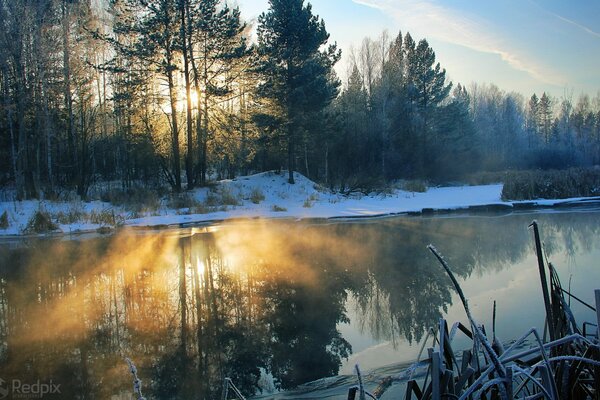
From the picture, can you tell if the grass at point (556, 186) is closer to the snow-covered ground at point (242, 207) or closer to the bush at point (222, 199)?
the snow-covered ground at point (242, 207)

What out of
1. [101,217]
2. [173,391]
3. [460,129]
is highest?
[460,129]

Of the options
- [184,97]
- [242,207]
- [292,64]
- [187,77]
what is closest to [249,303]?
[242,207]


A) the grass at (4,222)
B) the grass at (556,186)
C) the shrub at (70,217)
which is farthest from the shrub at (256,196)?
the grass at (556,186)

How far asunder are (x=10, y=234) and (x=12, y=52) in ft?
36.7

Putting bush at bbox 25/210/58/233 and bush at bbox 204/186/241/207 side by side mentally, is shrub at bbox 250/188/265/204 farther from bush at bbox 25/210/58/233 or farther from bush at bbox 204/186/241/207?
bush at bbox 25/210/58/233

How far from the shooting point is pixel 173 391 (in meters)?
3.78

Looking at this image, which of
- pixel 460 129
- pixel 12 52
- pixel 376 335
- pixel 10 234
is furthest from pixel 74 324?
pixel 460 129

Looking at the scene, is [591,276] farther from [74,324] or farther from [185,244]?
[185,244]

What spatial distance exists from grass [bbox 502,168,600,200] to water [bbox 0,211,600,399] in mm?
8454

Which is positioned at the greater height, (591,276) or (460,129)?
(460,129)

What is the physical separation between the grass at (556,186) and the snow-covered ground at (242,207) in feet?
2.84

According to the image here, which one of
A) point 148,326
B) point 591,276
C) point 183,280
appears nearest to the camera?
point 148,326

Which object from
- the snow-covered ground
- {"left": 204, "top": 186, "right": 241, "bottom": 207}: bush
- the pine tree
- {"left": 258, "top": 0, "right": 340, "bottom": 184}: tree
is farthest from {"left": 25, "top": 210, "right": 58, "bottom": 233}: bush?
the pine tree

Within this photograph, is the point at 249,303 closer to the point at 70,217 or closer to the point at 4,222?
the point at 70,217
